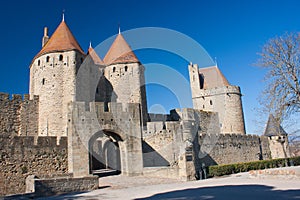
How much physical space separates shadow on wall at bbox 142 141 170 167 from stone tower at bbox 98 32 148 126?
22.9 ft

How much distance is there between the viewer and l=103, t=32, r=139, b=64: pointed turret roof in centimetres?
2530

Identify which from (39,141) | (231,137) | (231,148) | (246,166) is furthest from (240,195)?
(231,137)

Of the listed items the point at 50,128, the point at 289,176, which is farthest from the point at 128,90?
the point at 289,176

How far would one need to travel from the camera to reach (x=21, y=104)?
19109 mm

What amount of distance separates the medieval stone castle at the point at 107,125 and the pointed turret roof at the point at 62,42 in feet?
0.27

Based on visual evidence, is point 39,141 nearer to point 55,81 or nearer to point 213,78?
point 55,81

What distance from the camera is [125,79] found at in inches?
972

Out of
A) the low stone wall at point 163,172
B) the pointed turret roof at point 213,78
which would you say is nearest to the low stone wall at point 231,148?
the low stone wall at point 163,172

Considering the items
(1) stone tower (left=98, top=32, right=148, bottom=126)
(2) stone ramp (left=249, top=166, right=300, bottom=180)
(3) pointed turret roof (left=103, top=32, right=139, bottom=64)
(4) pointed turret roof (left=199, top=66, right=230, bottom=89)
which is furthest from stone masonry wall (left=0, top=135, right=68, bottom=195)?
(4) pointed turret roof (left=199, top=66, right=230, bottom=89)

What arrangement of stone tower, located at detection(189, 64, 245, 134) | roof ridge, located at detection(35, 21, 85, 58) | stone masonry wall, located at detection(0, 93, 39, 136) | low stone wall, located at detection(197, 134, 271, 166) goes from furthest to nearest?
stone tower, located at detection(189, 64, 245, 134) < roof ridge, located at detection(35, 21, 85, 58) < stone masonry wall, located at detection(0, 93, 39, 136) < low stone wall, located at detection(197, 134, 271, 166)

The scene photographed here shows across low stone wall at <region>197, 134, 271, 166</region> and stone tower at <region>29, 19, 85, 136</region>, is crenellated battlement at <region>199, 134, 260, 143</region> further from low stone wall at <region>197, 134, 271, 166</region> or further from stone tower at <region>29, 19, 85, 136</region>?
stone tower at <region>29, 19, 85, 136</region>

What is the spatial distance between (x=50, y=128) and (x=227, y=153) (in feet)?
44.8

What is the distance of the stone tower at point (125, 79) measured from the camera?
79.5ft

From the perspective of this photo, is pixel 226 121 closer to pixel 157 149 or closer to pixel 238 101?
pixel 238 101
